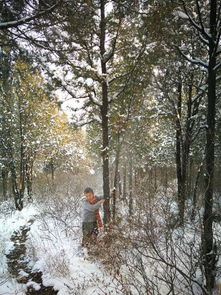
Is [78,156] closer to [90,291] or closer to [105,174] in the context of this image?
[105,174]

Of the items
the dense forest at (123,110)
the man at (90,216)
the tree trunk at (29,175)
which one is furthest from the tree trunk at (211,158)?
the tree trunk at (29,175)

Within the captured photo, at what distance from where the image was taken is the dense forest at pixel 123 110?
4.27 meters

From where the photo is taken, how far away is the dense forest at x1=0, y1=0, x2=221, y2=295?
4.27 meters

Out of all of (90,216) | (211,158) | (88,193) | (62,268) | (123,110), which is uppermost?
(123,110)

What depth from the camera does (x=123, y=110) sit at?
9.63 meters

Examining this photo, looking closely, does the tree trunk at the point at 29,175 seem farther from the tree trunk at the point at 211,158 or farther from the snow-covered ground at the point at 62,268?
the tree trunk at the point at 211,158

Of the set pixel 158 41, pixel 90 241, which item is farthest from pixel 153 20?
pixel 90 241

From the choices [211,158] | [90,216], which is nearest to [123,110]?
[90,216]

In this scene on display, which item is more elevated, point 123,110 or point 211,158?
point 123,110

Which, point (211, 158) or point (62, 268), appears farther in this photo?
point (62, 268)

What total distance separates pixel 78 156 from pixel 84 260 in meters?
16.2

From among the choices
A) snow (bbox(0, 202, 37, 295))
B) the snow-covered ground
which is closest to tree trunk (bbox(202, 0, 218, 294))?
the snow-covered ground

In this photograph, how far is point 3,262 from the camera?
6.55 meters

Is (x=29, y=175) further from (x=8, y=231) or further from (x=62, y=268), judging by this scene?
(x=62, y=268)
